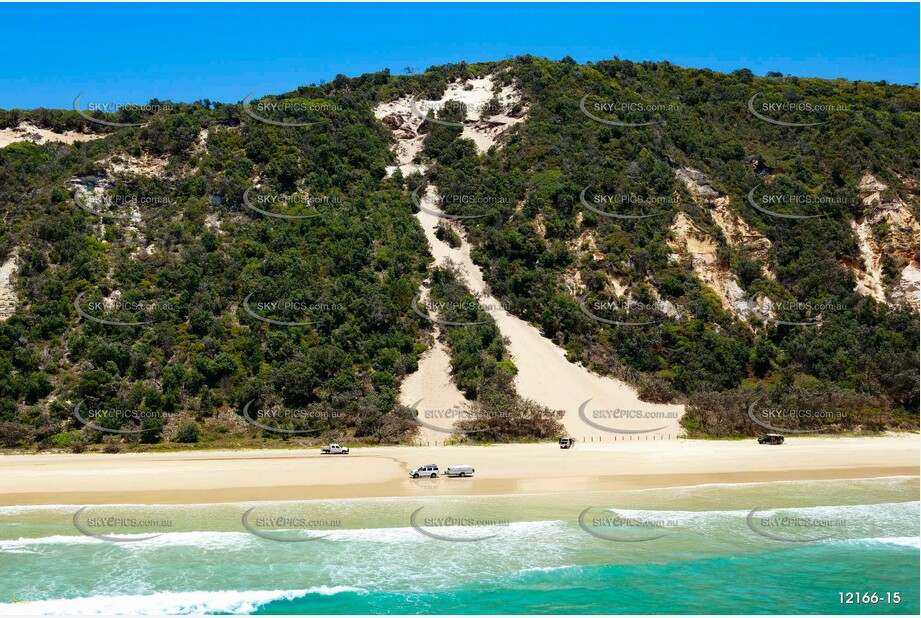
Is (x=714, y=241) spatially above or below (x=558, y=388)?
above

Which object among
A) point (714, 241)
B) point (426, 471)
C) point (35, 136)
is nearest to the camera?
point (426, 471)

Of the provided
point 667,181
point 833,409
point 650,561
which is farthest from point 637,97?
point 650,561

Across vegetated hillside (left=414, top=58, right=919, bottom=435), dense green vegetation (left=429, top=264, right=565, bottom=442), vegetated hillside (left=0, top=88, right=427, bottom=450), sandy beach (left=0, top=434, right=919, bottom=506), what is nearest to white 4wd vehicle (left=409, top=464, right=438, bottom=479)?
sandy beach (left=0, top=434, right=919, bottom=506)

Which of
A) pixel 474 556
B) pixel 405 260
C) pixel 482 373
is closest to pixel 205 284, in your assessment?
pixel 405 260

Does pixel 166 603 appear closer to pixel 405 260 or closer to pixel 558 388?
pixel 558 388

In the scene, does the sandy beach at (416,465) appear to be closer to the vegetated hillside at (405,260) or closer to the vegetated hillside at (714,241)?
the vegetated hillside at (405,260)

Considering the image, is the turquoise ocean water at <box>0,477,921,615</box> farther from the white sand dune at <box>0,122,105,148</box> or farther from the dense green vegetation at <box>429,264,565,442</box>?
the white sand dune at <box>0,122,105,148</box>
